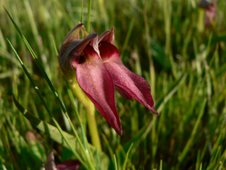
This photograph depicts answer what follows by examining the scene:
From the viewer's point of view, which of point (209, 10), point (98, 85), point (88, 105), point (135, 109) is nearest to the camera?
point (98, 85)

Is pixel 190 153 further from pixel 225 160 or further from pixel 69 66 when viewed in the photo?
pixel 69 66

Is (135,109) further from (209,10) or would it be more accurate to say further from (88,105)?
(209,10)

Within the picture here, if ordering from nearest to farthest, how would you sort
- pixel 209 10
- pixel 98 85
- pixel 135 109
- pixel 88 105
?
pixel 98 85 → pixel 88 105 → pixel 135 109 → pixel 209 10

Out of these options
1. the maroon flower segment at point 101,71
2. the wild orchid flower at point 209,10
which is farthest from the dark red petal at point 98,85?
the wild orchid flower at point 209,10

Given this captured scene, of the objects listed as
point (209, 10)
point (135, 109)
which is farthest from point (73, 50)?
point (209, 10)

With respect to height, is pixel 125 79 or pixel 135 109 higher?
pixel 125 79

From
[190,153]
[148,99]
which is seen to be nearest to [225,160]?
[190,153]

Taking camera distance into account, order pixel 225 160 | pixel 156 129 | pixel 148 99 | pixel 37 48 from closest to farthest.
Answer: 1. pixel 148 99
2. pixel 225 160
3. pixel 156 129
4. pixel 37 48
